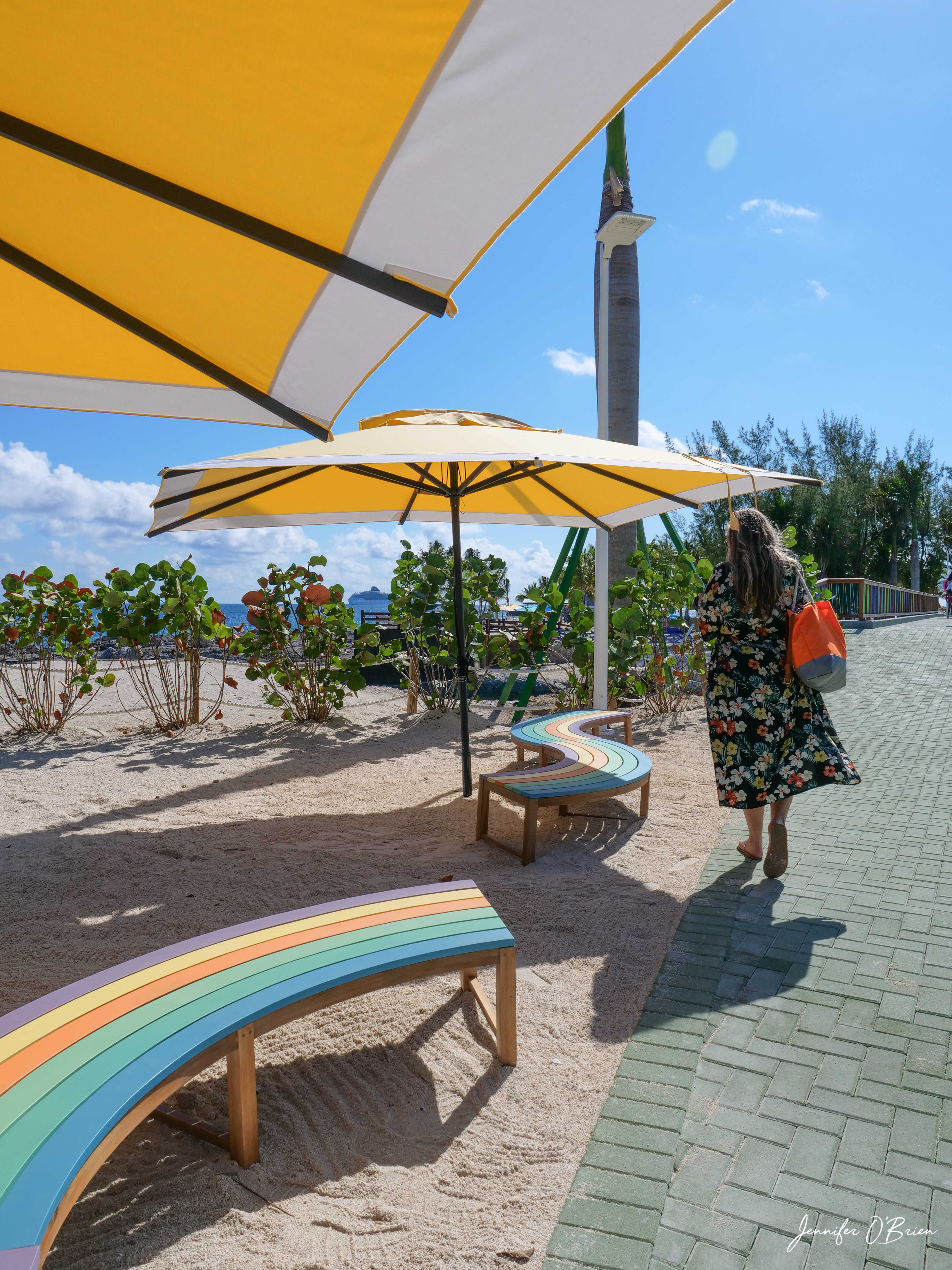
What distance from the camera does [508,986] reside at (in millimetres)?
2109

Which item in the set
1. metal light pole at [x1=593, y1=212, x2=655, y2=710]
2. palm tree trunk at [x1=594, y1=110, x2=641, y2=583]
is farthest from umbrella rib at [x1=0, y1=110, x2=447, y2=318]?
palm tree trunk at [x1=594, y1=110, x2=641, y2=583]

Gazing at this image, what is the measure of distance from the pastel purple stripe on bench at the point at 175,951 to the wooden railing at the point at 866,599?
51.0 feet

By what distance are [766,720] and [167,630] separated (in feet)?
15.9

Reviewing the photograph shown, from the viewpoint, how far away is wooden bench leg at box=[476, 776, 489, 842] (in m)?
3.94

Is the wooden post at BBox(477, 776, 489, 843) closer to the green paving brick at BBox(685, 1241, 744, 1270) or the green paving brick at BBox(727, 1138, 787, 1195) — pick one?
the green paving brick at BBox(727, 1138, 787, 1195)

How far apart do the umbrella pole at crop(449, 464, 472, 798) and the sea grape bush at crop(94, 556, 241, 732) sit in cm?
229

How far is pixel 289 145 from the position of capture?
1.58 metres

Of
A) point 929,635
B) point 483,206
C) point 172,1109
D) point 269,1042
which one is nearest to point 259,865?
point 269,1042

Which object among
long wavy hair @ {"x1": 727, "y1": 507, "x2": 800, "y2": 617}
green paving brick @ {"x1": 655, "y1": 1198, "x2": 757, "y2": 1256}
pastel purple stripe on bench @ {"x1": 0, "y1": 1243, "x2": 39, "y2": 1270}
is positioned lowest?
green paving brick @ {"x1": 655, "y1": 1198, "x2": 757, "y2": 1256}

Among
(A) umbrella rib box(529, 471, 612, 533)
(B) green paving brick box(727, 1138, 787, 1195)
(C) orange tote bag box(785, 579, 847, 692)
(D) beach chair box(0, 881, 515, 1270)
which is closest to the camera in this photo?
(D) beach chair box(0, 881, 515, 1270)

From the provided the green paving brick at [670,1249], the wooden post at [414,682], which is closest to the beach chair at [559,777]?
the green paving brick at [670,1249]

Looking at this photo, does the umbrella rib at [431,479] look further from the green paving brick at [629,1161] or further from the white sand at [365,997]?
the green paving brick at [629,1161]

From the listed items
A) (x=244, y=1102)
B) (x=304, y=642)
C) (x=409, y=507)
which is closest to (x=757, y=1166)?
(x=244, y=1102)

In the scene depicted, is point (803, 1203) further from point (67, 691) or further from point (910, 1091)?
point (67, 691)
